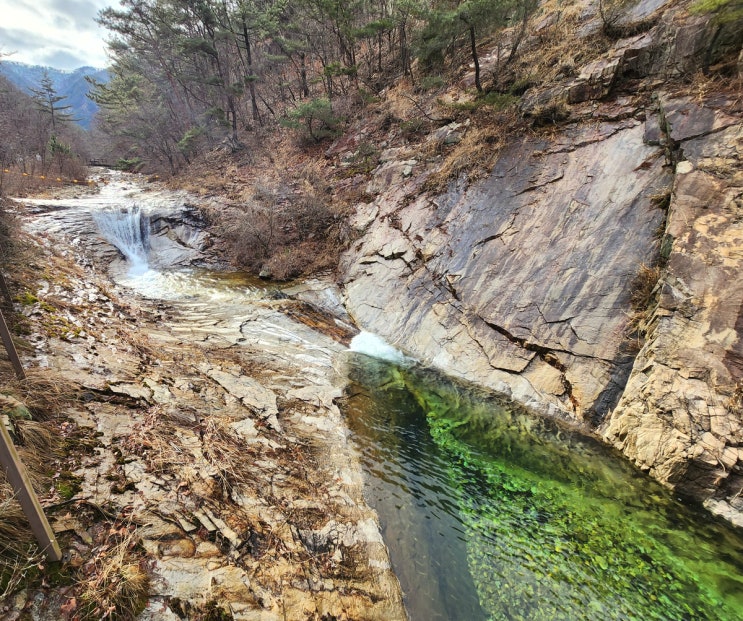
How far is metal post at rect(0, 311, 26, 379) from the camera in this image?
146 inches

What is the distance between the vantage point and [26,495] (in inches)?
88.5

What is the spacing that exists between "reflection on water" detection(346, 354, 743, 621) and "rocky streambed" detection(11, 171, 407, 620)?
1.87 feet

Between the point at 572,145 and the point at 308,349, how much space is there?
8676 millimetres

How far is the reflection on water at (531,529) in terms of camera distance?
3818mm

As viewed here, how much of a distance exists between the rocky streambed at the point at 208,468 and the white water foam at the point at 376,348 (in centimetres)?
74

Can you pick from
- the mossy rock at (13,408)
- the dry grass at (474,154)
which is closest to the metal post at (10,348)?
the mossy rock at (13,408)

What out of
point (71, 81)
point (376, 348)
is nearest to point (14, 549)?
point (376, 348)

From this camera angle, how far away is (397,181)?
13398 mm

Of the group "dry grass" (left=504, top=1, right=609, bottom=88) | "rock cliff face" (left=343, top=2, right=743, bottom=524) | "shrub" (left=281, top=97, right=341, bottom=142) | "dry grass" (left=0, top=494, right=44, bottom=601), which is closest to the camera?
"dry grass" (left=0, top=494, right=44, bottom=601)

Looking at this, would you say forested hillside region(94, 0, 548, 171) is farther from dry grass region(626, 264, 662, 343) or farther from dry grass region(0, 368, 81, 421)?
dry grass region(0, 368, 81, 421)

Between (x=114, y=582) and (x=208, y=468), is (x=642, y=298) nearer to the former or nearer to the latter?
(x=208, y=468)

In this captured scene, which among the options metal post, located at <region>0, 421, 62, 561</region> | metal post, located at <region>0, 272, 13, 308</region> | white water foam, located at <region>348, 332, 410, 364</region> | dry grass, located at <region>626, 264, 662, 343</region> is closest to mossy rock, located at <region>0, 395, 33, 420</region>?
metal post, located at <region>0, 421, 62, 561</region>

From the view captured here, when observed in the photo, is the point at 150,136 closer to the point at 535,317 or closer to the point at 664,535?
the point at 535,317

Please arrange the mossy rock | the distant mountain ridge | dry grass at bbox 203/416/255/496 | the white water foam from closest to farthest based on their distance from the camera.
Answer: the mossy rock
dry grass at bbox 203/416/255/496
the white water foam
the distant mountain ridge
